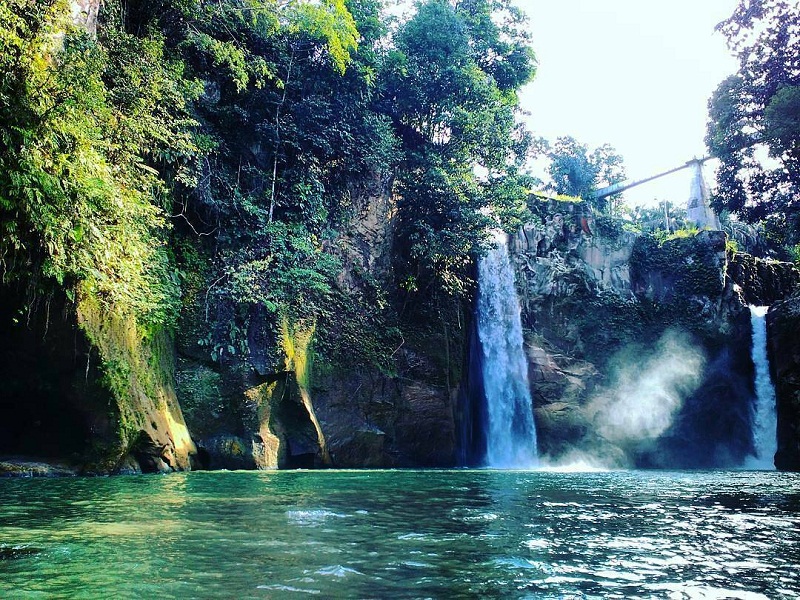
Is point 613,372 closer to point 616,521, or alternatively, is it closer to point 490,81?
point 490,81

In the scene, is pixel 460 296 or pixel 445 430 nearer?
pixel 445 430

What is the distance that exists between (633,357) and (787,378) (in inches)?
199

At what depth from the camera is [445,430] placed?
17.5 metres

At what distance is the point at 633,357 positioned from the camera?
21.3m

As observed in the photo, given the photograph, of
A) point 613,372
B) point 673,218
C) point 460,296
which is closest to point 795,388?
point 613,372

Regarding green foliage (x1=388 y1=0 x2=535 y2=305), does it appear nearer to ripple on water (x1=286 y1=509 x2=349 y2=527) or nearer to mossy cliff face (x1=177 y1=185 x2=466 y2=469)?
mossy cliff face (x1=177 y1=185 x2=466 y2=469)

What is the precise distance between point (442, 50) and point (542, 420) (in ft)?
41.0

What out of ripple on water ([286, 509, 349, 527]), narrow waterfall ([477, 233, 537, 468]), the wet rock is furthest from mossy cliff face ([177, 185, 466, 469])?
ripple on water ([286, 509, 349, 527])

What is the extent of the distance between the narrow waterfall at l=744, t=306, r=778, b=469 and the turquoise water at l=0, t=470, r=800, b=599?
1439cm

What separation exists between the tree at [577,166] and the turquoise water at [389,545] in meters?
34.6

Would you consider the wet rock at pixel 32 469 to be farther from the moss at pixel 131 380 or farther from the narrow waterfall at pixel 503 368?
the narrow waterfall at pixel 503 368

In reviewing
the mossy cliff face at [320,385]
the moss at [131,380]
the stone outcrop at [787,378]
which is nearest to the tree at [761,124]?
the stone outcrop at [787,378]

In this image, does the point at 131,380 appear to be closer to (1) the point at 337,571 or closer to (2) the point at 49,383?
(2) the point at 49,383

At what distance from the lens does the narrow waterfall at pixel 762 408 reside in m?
19.6
